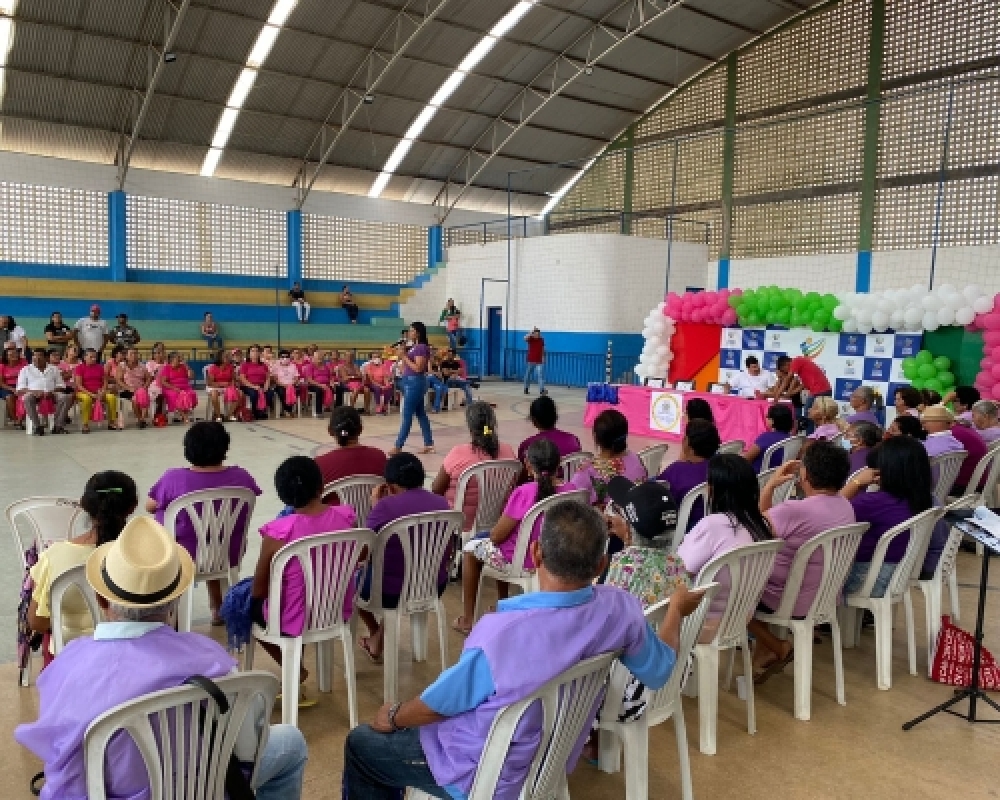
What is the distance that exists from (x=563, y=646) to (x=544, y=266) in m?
17.5

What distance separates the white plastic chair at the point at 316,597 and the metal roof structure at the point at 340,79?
1392cm

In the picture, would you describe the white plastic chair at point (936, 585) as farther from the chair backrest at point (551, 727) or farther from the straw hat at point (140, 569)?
the straw hat at point (140, 569)

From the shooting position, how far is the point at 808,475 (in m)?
3.39

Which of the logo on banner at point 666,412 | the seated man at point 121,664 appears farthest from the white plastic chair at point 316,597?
the logo on banner at point 666,412

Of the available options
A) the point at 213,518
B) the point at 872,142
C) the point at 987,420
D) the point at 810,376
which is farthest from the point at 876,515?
the point at 872,142

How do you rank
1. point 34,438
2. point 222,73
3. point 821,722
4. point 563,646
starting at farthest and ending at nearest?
point 222,73, point 34,438, point 821,722, point 563,646

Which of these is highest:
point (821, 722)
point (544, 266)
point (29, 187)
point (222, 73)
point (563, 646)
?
point (222, 73)

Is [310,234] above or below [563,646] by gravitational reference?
above

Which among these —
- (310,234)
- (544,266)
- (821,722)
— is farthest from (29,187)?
(821,722)

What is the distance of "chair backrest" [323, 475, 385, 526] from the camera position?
3898 mm

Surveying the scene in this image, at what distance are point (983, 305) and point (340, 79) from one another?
14.5 m

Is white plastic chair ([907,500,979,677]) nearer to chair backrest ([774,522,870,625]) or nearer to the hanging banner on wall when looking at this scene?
chair backrest ([774,522,870,625])

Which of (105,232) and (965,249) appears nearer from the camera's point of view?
(965,249)

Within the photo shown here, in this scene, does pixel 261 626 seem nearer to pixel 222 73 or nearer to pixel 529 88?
pixel 222 73
